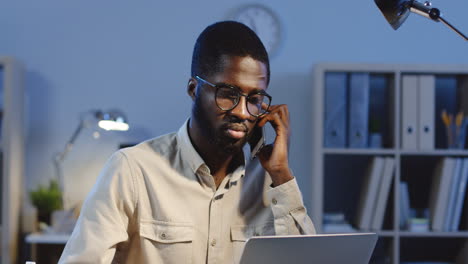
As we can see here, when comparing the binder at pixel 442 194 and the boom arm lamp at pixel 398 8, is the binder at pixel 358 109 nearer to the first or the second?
the binder at pixel 442 194

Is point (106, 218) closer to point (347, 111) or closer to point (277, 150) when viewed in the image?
point (277, 150)

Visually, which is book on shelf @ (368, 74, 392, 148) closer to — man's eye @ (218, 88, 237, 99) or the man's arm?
the man's arm

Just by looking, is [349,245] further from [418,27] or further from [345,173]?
[418,27]

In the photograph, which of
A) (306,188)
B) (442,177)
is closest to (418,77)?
(442,177)

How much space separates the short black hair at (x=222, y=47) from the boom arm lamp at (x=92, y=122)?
1.55 meters

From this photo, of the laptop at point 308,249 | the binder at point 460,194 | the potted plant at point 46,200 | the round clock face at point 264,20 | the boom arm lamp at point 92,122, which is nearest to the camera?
the laptop at point 308,249

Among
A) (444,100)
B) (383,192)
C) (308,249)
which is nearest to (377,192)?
(383,192)

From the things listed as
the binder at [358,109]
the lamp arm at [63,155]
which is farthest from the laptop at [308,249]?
the lamp arm at [63,155]

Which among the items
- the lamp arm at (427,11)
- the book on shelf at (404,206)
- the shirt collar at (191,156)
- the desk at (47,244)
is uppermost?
the lamp arm at (427,11)

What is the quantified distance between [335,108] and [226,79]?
1.60 metres

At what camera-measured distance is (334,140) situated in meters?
2.74

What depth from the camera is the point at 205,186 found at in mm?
1306

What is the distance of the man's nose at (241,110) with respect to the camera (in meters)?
1.18

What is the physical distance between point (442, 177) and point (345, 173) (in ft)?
1.73
